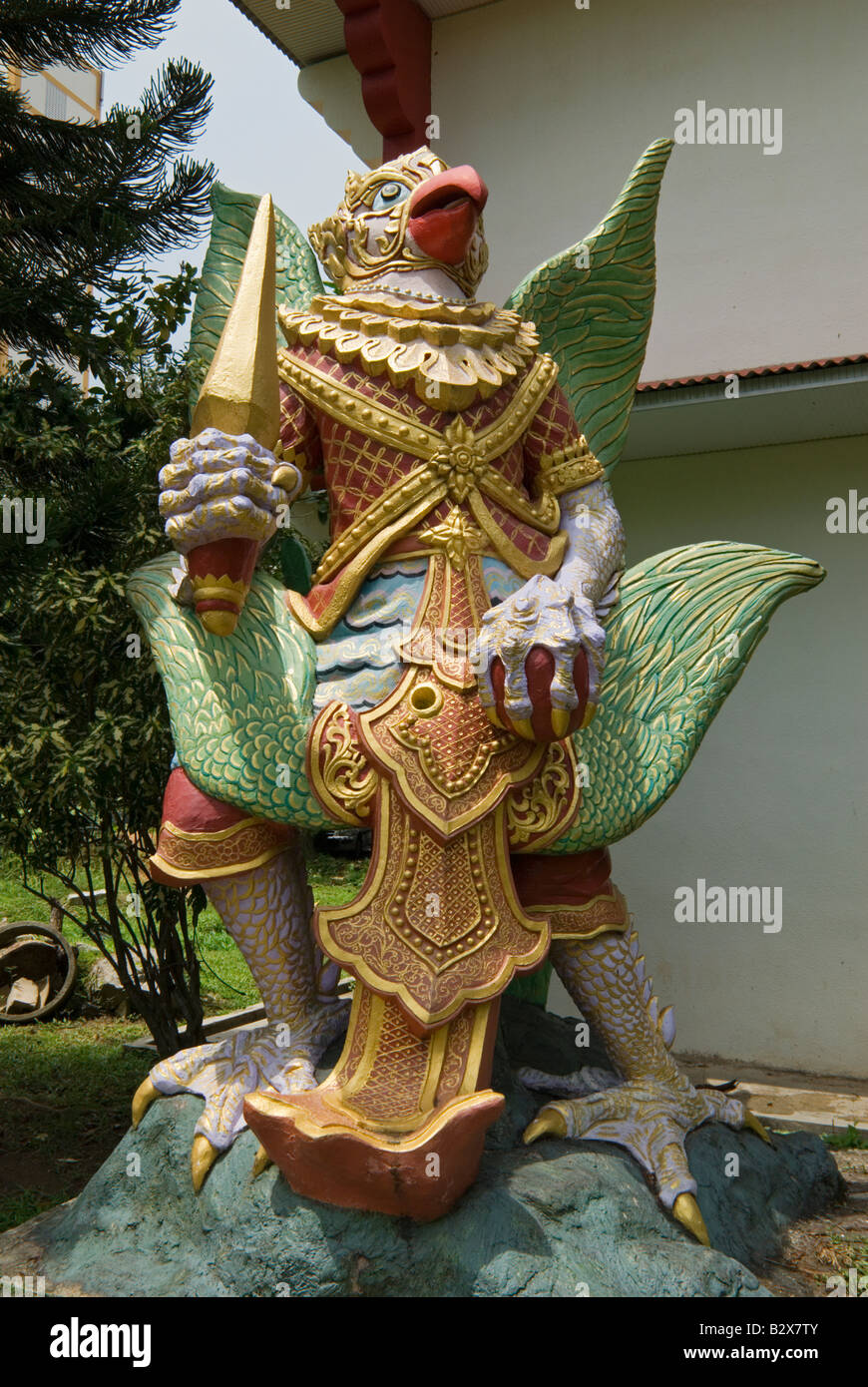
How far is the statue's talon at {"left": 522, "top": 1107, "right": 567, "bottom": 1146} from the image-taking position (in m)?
2.71

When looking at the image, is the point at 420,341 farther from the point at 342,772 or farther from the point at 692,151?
the point at 692,151

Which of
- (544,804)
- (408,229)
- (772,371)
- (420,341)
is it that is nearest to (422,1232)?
(544,804)

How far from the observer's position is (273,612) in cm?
280

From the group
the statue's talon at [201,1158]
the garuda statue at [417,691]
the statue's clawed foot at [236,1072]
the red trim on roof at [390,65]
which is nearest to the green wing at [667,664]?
the garuda statue at [417,691]

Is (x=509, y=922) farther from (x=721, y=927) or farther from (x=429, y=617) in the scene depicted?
(x=721, y=927)

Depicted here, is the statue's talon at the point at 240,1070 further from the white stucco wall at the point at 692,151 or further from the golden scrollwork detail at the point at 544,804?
the white stucco wall at the point at 692,151

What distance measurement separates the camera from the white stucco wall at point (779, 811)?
195 inches

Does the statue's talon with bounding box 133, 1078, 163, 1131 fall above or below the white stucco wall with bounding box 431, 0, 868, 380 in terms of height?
below

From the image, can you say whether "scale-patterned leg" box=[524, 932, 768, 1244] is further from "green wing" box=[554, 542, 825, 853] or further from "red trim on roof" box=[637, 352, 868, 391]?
"red trim on roof" box=[637, 352, 868, 391]

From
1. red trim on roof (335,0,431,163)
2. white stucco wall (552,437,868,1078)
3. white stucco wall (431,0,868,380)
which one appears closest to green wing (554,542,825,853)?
white stucco wall (552,437,868,1078)

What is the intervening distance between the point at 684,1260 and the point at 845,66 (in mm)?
4572

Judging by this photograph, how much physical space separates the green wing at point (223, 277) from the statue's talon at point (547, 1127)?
197 centimetres

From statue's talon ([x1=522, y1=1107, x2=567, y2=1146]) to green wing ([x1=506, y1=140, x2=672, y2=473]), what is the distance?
5.59 ft

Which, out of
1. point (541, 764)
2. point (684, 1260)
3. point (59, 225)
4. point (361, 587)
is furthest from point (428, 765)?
point (59, 225)
